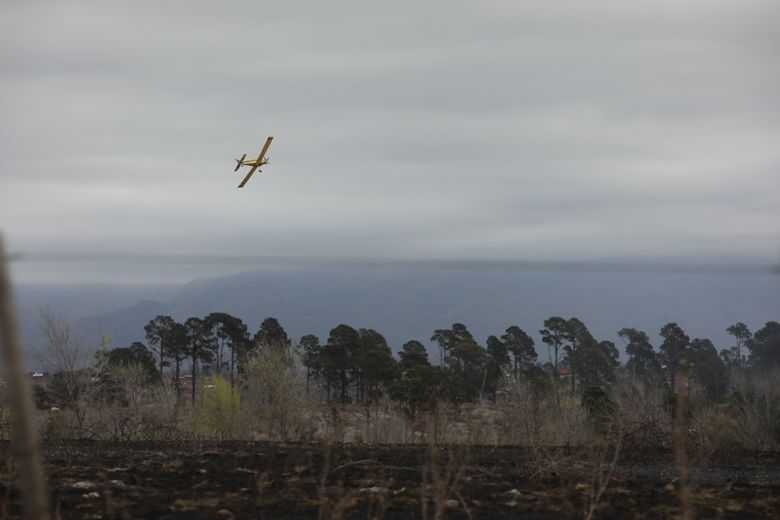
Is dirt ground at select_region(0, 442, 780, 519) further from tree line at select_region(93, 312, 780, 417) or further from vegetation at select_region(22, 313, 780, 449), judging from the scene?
tree line at select_region(93, 312, 780, 417)

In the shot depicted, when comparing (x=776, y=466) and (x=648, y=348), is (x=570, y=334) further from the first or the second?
(x=776, y=466)

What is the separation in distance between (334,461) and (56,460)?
4828 millimetres

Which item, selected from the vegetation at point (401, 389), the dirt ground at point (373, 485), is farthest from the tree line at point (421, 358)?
the dirt ground at point (373, 485)

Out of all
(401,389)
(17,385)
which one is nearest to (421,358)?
(401,389)

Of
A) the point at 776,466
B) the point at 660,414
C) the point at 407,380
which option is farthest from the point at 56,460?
the point at 407,380

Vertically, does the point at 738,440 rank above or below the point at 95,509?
below

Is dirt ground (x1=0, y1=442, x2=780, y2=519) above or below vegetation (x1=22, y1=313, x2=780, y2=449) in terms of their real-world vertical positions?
above

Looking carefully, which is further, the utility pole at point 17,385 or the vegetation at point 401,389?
the vegetation at point 401,389

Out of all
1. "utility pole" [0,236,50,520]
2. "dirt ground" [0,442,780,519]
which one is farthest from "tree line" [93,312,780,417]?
"utility pole" [0,236,50,520]

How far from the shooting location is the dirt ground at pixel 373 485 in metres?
9.98

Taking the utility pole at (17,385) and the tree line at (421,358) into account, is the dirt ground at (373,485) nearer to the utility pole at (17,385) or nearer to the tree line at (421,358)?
the utility pole at (17,385)

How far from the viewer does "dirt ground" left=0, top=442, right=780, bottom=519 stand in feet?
32.7

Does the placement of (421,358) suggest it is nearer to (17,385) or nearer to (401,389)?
(401,389)

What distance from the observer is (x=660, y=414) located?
31.4 metres
